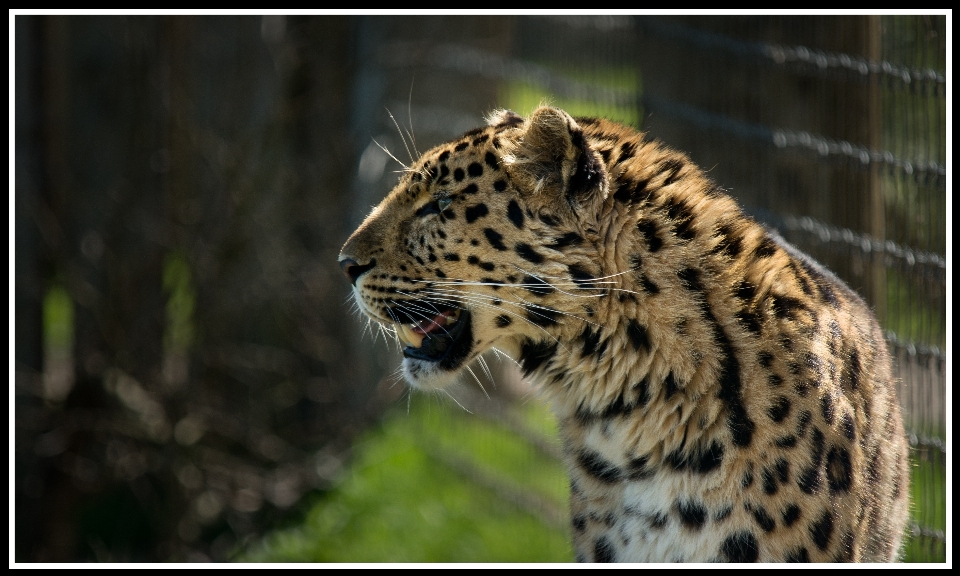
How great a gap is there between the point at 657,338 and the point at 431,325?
951 millimetres

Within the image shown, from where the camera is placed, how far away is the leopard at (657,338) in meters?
3.33

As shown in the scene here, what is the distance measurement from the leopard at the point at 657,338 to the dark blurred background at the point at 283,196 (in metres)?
1.19

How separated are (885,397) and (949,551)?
0.95 m

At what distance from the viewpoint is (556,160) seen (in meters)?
3.54

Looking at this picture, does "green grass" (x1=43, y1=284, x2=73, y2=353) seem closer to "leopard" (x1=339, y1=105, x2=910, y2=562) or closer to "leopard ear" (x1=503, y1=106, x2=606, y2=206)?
"leopard" (x1=339, y1=105, x2=910, y2=562)

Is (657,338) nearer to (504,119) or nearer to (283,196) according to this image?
(504,119)

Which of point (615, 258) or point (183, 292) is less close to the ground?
point (615, 258)

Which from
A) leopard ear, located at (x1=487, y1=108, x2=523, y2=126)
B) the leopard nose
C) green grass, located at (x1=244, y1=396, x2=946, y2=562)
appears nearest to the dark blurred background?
green grass, located at (x1=244, y1=396, x2=946, y2=562)

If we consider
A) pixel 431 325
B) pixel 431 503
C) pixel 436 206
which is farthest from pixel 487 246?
pixel 431 503

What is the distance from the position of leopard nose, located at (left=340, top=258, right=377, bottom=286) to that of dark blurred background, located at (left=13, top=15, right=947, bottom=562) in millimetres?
2270

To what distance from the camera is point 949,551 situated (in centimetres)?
419

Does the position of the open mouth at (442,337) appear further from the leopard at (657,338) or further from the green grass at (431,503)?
the green grass at (431,503)
